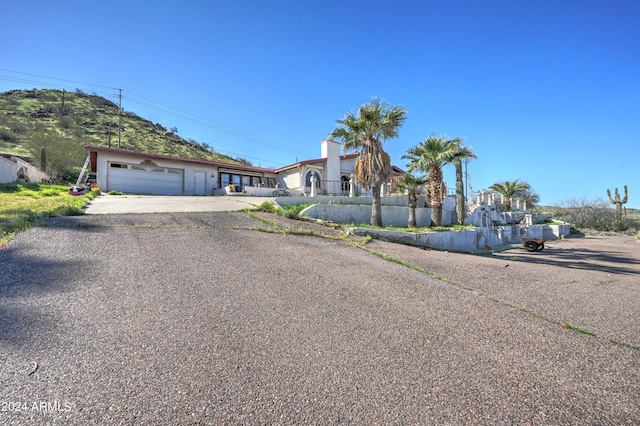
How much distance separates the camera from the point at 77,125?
167 feet

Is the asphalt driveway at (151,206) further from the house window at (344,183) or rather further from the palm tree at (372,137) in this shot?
the house window at (344,183)

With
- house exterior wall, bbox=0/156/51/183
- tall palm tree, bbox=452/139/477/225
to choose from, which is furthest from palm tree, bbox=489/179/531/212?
house exterior wall, bbox=0/156/51/183

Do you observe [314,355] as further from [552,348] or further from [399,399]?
[552,348]

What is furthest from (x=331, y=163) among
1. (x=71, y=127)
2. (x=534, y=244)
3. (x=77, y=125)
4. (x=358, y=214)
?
(x=77, y=125)

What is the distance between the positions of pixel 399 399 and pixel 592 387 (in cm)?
198

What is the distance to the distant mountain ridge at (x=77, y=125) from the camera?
40562 mm

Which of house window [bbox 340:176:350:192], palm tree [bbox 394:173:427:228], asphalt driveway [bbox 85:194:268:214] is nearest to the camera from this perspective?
asphalt driveway [bbox 85:194:268:214]

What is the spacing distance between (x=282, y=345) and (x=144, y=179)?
24.3 metres

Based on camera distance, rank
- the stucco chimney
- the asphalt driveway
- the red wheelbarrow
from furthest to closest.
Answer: the stucco chimney
the red wheelbarrow
the asphalt driveway

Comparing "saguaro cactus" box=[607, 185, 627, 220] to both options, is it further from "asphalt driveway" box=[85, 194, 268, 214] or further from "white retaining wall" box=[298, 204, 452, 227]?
"asphalt driveway" box=[85, 194, 268, 214]

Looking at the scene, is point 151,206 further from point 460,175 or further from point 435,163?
point 460,175

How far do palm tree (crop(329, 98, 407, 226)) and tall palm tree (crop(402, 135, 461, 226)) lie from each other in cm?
444

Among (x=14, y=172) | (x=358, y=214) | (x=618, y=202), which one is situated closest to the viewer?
(x=358, y=214)

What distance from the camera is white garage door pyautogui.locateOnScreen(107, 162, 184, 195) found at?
70.9 ft
